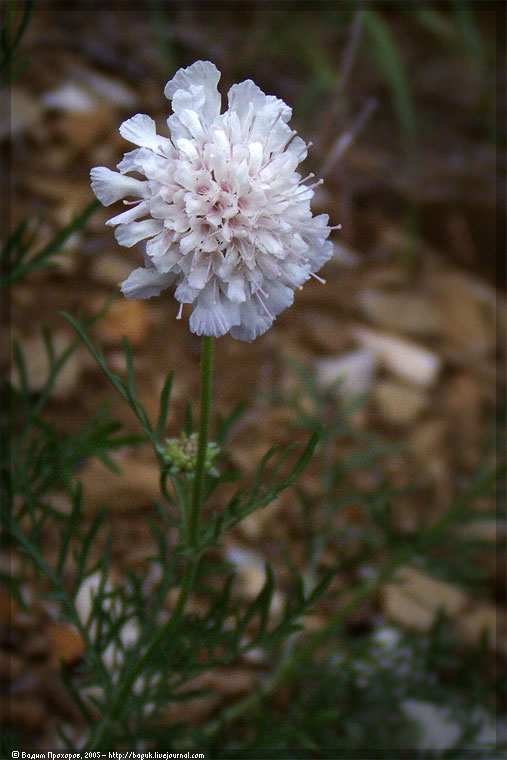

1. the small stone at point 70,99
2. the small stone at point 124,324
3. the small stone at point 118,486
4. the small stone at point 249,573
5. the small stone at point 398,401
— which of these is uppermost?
the small stone at point 70,99

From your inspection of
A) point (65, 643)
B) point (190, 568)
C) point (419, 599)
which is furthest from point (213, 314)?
point (419, 599)

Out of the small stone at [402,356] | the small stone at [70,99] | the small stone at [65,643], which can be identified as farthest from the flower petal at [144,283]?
the small stone at [70,99]

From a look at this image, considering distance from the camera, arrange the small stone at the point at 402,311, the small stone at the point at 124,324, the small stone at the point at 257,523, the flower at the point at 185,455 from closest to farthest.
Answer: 1. the flower at the point at 185,455
2. the small stone at the point at 257,523
3. the small stone at the point at 124,324
4. the small stone at the point at 402,311

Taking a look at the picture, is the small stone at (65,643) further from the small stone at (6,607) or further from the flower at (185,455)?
the flower at (185,455)

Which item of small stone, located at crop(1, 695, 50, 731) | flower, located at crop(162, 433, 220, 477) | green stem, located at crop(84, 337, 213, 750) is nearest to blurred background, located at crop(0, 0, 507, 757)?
small stone, located at crop(1, 695, 50, 731)

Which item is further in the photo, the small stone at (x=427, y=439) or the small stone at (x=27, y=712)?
the small stone at (x=427, y=439)

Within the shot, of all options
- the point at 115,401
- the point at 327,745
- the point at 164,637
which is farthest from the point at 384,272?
the point at 164,637

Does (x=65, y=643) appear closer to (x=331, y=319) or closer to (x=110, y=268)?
(x=110, y=268)
